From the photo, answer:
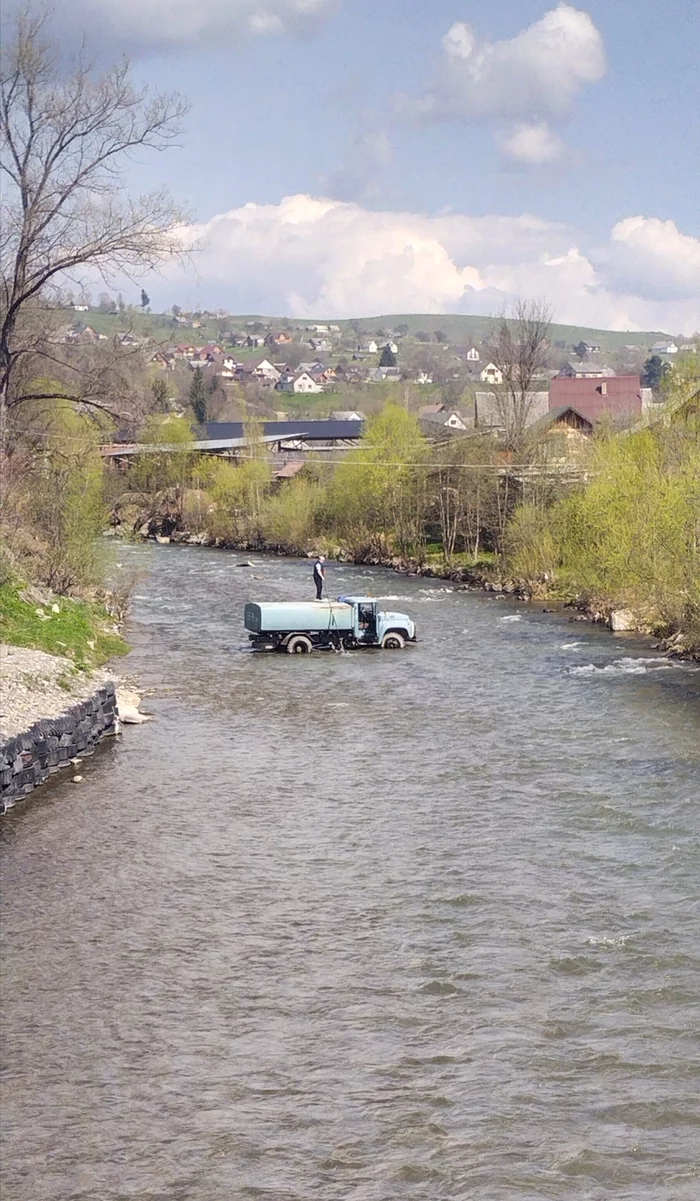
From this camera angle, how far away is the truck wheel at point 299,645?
121 feet

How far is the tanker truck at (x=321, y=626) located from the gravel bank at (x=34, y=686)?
886 centimetres

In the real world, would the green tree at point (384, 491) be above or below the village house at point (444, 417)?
below

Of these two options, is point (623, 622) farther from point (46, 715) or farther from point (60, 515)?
point (46, 715)

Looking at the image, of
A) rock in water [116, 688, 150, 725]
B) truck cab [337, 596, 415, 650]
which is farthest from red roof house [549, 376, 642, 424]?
rock in water [116, 688, 150, 725]

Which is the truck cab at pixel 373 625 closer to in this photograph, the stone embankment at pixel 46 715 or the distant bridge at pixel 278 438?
the stone embankment at pixel 46 715

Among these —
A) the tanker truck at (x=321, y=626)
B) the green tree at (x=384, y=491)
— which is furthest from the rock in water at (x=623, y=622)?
the green tree at (x=384, y=491)

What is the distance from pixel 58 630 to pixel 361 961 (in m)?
18.6

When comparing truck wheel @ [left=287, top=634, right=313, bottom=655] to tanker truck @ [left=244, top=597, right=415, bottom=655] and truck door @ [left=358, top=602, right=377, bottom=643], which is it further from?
truck door @ [left=358, top=602, right=377, bottom=643]

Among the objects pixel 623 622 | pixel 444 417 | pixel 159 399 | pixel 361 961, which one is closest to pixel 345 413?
pixel 444 417

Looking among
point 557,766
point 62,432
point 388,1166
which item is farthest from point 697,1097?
point 62,432

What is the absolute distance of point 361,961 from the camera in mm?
14633

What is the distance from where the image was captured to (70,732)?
23.2 metres

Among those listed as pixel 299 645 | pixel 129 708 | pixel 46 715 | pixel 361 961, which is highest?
pixel 46 715

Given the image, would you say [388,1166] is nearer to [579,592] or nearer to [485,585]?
[579,592]
